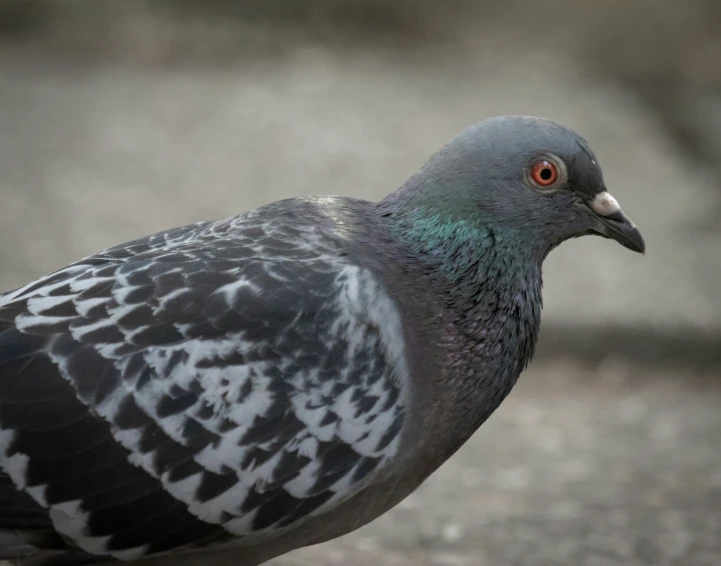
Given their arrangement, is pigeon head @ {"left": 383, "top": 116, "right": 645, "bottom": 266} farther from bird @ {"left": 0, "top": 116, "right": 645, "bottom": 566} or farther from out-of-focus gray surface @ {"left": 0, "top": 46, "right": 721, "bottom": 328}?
out-of-focus gray surface @ {"left": 0, "top": 46, "right": 721, "bottom": 328}

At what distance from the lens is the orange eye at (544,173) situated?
9.59ft

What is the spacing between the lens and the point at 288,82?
9.02 m

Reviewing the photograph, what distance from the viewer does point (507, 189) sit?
2906 millimetres

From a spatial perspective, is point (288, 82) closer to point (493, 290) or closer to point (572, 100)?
point (572, 100)

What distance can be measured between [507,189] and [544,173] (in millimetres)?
127

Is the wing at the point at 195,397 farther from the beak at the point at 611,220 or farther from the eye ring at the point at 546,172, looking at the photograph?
the beak at the point at 611,220

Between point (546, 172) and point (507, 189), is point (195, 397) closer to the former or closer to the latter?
point (507, 189)

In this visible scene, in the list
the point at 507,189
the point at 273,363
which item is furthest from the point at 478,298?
the point at 273,363

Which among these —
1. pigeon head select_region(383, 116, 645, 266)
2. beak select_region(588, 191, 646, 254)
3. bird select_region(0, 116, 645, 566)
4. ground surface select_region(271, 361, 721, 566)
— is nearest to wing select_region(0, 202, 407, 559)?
bird select_region(0, 116, 645, 566)

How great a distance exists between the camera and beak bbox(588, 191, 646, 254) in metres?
2.99

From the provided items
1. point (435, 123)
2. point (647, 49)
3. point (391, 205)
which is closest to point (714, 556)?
point (391, 205)

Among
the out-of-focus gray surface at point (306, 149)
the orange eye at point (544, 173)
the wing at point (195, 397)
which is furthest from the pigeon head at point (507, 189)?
the out-of-focus gray surface at point (306, 149)

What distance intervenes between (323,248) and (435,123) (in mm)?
5756

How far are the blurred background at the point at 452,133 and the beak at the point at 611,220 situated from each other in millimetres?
1742
